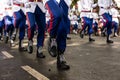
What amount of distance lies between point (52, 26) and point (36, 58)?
1.55 m

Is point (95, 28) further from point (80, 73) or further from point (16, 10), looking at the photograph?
point (80, 73)

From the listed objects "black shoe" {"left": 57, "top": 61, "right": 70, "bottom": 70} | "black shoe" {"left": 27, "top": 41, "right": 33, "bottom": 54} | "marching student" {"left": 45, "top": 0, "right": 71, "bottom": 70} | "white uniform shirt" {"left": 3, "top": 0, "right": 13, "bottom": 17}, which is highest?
"white uniform shirt" {"left": 3, "top": 0, "right": 13, "bottom": 17}

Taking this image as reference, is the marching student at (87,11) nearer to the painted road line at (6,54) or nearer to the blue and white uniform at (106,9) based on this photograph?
the blue and white uniform at (106,9)

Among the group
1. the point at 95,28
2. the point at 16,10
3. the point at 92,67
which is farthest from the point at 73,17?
the point at 92,67

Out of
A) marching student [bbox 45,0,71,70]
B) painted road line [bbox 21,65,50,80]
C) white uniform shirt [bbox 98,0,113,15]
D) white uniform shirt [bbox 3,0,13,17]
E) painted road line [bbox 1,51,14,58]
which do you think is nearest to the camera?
painted road line [bbox 21,65,50,80]

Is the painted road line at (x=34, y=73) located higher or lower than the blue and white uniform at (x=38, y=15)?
lower

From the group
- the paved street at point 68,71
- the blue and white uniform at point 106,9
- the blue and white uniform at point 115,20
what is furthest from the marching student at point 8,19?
the blue and white uniform at point 115,20

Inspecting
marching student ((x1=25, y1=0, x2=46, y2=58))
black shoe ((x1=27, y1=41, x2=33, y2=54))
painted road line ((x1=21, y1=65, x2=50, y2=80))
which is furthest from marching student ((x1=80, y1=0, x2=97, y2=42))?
painted road line ((x1=21, y1=65, x2=50, y2=80))

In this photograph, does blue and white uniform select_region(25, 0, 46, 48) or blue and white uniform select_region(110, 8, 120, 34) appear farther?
blue and white uniform select_region(110, 8, 120, 34)

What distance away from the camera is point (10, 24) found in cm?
1341

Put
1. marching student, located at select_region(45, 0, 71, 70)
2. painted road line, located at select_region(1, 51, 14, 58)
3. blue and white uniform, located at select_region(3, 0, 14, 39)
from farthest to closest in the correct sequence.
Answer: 1. blue and white uniform, located at select_region(3, 0, 14, 39)
2. painted road line, located at select_region(1, 51, 14, 58)
3. marching student, located at select_region(45, 0, 71, 70)

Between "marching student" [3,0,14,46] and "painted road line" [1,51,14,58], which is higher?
"marching student" [3,0,14,46]

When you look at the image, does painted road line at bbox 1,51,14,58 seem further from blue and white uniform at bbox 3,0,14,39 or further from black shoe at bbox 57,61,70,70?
blue and white uniform at bbox 3,0,14,39

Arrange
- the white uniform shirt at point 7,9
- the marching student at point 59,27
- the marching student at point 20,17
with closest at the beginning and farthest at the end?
the marching student at point 59,27, the marching student at point 20,17, the white uniform shirt at point 7,9
